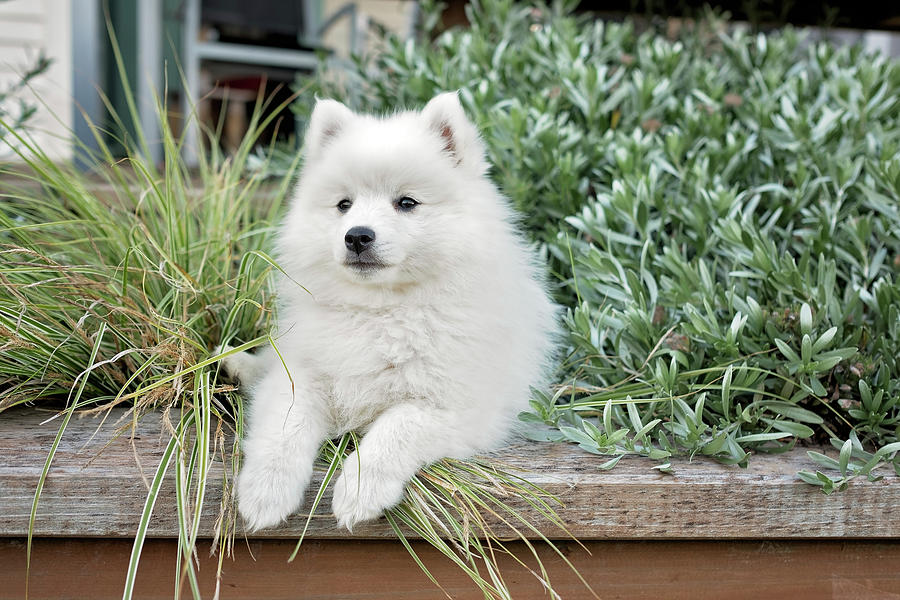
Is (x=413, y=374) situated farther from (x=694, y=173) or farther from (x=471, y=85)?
(x=471, y=85)

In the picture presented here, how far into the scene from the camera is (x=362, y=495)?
132 centimetres

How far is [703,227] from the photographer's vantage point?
2.23 m

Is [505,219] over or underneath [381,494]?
over

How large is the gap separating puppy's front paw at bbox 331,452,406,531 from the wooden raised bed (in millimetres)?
69

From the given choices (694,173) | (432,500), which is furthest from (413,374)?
(694,173)

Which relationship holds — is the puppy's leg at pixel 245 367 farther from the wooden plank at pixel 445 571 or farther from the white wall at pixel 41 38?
the white wall at pixel 41 38

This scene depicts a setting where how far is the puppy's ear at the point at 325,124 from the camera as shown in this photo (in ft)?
5.57

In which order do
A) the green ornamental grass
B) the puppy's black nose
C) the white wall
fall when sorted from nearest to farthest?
the puppy's black nose < the green ornamental grass < the white wall

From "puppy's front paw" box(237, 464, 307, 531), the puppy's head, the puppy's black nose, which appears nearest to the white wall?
the puppy's head

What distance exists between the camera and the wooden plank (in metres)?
1.41

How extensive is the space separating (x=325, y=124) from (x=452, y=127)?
32 centimetres

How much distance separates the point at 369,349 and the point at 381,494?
319 millimetres

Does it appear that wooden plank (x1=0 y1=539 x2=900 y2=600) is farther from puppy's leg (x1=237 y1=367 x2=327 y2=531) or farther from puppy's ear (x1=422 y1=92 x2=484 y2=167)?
puppy's ear (x1=422 y1=92 x2=484 y2=167)

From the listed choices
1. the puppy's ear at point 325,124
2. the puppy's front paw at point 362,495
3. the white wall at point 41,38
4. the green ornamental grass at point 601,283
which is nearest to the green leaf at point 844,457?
the green ornamental grass at point 601,283
